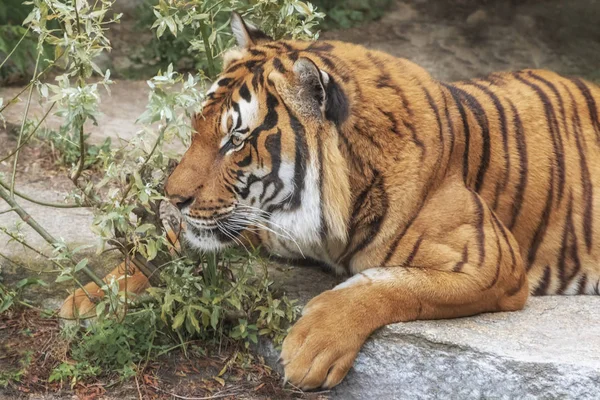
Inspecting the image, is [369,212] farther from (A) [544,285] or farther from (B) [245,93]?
(A) [544,285]

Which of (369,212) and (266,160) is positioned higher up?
(266,160)

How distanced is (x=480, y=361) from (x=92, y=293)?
1.53m

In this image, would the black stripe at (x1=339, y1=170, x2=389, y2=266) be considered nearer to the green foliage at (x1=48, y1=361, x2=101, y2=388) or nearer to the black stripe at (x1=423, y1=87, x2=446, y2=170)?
the black stripe at (x1=423, y1=87, x2=446, y2=170)

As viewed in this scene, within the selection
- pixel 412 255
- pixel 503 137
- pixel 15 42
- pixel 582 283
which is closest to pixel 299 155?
pixel 412 255

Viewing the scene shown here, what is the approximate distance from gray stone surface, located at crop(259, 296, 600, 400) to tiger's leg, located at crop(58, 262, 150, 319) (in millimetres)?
644

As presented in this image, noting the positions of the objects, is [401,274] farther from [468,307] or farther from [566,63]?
[566,63]

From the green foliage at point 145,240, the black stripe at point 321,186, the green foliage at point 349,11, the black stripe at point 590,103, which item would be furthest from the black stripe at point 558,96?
the green foliage at point 349,11

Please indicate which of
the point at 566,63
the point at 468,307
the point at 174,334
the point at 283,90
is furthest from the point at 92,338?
the point at 566,63

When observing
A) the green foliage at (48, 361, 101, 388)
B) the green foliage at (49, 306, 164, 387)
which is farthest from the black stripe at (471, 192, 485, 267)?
the green foliage at (48, 361, 101, 388)

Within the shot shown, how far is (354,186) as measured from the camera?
10.9 ft

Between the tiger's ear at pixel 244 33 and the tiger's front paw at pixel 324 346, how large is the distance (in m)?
1.13

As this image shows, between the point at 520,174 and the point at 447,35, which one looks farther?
the point at 447,35

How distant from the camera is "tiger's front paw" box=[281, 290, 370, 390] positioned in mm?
3115

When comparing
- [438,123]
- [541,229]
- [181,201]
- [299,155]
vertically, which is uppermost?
A: [438,123]
